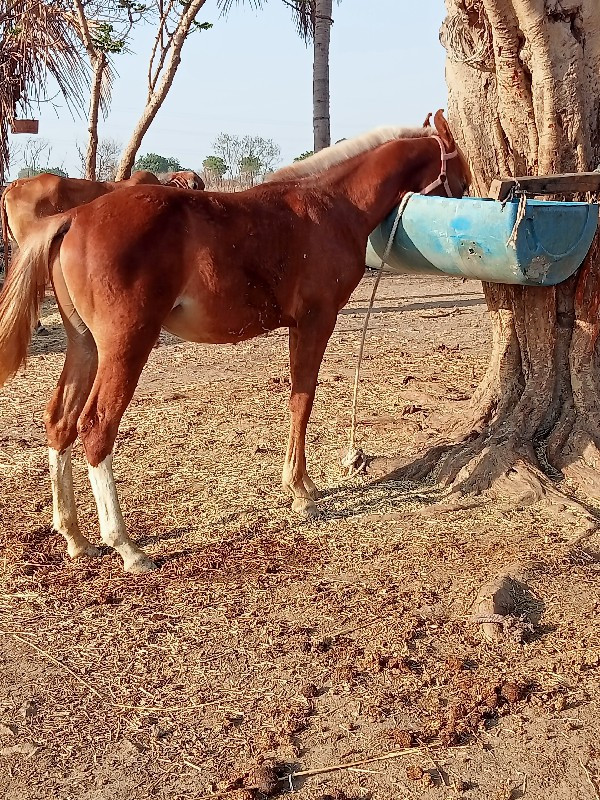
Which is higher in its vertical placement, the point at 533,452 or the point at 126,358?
the point at 126,358

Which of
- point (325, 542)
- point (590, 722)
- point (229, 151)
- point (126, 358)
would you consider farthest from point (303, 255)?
point (229, 151)

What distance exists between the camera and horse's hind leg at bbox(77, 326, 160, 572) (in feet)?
13.8

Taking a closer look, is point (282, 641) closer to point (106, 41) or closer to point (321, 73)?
point (106, 41)

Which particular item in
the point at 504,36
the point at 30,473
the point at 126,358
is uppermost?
the point at 504,36

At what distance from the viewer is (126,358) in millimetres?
4191

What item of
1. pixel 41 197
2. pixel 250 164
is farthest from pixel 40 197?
pixel 250 164

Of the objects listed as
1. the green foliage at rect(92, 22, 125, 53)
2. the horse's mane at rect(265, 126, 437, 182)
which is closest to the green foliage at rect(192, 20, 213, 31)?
the green foliage at rect(92, 22, 125, 53)

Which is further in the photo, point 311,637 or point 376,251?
point 376,251

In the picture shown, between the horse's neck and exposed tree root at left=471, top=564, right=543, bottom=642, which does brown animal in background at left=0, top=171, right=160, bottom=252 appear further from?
exposed tree root at left=471, top=564, right=543, bottom=642

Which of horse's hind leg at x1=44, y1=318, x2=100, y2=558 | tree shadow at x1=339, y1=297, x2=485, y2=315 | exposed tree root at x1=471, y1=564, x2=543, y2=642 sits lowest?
tree shadow at x1=339, y1=297, x2=485, y2=315

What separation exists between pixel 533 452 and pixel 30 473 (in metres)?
3.29

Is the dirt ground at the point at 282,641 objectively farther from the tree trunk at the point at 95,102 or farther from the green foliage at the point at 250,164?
the green foliage at the point at 250,164

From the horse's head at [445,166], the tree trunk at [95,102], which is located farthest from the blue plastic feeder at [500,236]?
the tree trunk at [95,102]

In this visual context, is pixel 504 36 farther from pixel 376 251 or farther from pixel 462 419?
pixel 462 419
